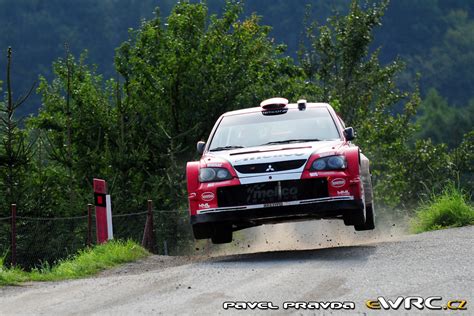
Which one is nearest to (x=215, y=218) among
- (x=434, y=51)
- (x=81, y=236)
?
(x=81, y=236)

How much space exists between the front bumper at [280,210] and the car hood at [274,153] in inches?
20.1

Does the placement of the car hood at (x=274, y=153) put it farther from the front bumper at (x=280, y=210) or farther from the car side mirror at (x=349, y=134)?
the front bumper at (x=280, y=210)

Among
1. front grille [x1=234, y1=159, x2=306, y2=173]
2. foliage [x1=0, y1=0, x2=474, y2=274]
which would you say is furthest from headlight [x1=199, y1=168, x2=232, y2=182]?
foliage [x1=0, y1=0, x2=474, y2=274]

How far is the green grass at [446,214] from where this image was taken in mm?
15797

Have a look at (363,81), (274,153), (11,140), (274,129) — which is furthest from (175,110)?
(274,153)

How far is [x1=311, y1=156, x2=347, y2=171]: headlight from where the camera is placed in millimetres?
11867

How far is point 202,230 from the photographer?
1262 cm

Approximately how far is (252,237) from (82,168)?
1387cm

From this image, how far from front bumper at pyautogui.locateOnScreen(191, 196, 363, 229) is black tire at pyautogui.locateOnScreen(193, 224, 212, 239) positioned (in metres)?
0.37

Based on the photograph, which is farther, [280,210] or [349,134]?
[349,134]

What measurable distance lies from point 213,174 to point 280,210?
2.98ft

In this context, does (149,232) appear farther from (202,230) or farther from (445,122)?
(445,122)

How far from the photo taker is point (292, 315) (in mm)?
7484

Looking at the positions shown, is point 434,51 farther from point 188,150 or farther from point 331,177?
point 331,177
